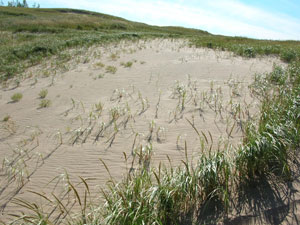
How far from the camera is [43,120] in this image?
547cm

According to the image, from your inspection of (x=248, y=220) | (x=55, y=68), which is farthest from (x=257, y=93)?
(x=55, y=68)

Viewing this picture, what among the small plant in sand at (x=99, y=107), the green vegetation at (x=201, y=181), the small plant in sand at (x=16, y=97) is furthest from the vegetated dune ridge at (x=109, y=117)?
the green vegetation at (x=201, y=181)

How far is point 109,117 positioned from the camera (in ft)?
17.6

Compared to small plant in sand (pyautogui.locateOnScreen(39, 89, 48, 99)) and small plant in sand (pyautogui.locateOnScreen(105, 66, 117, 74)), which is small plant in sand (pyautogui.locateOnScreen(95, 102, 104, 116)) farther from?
small plant in sand (pyautogui.locateOnScreen(105, 66, 117, 74))

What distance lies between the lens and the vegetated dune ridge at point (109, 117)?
3783mm

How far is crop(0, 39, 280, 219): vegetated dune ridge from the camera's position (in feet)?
12.4

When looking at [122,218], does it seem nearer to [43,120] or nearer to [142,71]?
[43,120]

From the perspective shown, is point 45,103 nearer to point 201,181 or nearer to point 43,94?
point 43,94

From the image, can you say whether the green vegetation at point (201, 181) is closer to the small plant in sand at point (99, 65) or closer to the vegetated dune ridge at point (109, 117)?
the vegetated dune ridge at point (109, 117)

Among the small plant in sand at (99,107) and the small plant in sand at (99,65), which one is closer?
the small plant in sand at (99,107)

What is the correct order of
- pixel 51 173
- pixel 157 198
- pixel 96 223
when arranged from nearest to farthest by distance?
pixel 96 223
pixel 157 198
pixel 51 173

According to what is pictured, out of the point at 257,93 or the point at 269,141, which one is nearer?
the point at 269,141

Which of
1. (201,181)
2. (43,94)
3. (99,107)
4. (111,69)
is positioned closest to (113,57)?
(111,69)

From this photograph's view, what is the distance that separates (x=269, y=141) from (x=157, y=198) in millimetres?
1935
